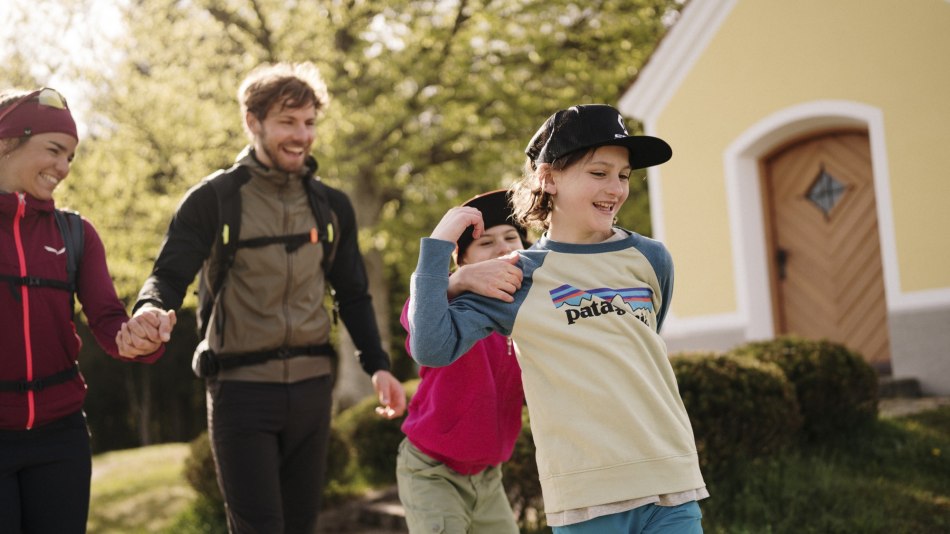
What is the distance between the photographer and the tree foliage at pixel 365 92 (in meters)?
13.5

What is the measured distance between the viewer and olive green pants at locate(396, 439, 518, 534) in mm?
3609

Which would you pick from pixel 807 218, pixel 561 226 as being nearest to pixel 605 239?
pixel 561 226

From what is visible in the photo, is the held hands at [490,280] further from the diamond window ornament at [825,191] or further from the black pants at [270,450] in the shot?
the diamond window ornament at [825,191]

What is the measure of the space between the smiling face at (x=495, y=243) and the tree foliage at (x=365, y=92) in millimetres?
9353

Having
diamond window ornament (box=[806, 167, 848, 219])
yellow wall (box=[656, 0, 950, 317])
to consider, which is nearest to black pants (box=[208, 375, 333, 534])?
yellow wall (box=[656, 0, 950, 317])

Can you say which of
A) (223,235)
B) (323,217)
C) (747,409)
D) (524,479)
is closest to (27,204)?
(223,235)

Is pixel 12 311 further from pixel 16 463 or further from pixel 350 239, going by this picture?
pixel 350 239

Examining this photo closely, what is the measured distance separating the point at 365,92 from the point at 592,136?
11.3 m

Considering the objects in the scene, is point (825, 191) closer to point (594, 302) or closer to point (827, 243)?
point (827, 243)

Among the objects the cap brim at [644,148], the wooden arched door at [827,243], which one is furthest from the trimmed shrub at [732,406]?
the wooden arched door at [827,243]

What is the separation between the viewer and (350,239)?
14.5 feet

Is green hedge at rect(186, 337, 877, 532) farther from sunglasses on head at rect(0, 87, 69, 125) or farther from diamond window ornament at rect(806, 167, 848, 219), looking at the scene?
sunglasses on head at rect(0, 87, 69, 125)

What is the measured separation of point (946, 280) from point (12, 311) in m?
8.30

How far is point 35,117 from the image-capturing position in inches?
135
